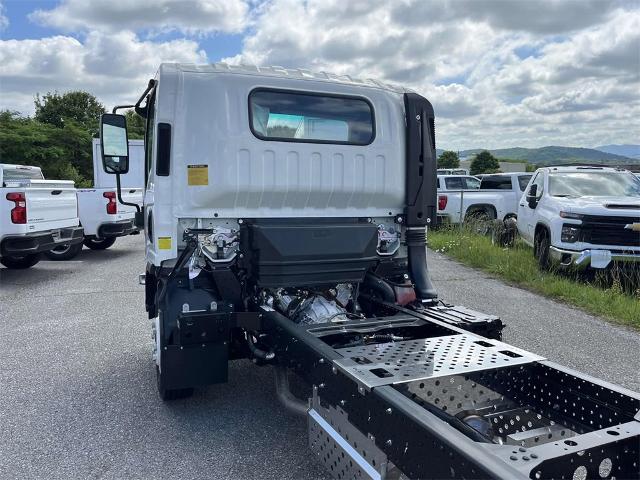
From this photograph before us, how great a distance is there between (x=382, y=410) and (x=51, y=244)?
908 centimetres

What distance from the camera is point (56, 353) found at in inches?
219

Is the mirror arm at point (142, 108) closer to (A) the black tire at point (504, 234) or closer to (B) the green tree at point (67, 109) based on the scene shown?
(A) the black tire at point (504, 234)

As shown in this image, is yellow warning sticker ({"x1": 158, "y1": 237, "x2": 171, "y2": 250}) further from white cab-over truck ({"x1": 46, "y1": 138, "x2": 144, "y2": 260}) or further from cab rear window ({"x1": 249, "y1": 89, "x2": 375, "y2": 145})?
white cab-over truck ({"x1": 46, "y1": 138, "x2": 144, "y2": 260})

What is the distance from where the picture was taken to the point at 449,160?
6316 centimetres

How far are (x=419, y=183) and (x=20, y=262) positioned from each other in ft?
30.1

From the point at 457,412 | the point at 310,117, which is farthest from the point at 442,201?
the point at 457,412

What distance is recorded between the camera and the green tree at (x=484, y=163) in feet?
192

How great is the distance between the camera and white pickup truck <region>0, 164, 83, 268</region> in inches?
355

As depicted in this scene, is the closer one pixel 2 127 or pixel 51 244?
pixel 51 244

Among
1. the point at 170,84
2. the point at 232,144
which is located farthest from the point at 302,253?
the point at 170,84

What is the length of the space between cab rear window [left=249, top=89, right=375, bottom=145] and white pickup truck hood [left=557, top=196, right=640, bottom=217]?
543 cm

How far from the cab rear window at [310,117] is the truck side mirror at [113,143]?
4.05ft

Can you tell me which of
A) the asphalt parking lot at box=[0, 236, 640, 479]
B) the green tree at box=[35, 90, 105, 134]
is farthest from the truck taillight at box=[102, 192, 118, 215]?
the green tree at box=[35, 90, 105, 134]

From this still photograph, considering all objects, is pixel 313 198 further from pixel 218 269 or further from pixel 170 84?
pixel 170 84
